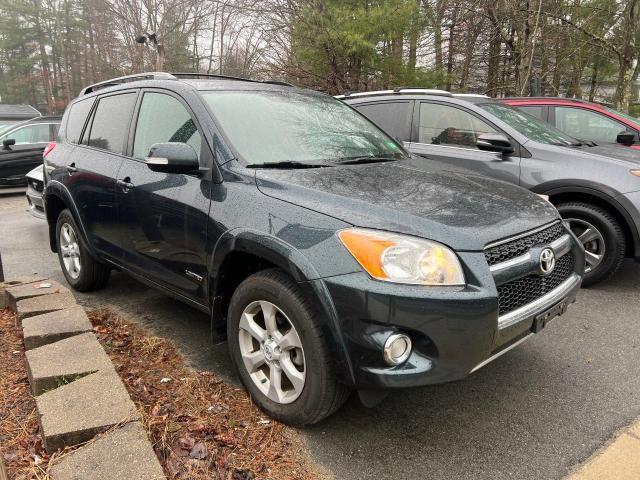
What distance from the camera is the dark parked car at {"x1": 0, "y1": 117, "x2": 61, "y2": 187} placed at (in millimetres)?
11070

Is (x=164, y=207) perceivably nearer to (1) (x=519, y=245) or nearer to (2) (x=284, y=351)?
(2) (x=284, y=351)

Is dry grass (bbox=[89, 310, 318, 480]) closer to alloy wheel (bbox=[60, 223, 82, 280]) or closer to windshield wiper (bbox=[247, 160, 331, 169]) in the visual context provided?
windshield wiper (bbox=[247, 160, 331, 169])

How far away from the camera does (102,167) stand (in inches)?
153

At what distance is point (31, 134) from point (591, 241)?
1144 centimetres

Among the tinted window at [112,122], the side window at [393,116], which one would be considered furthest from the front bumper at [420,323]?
the side window at [393,116]

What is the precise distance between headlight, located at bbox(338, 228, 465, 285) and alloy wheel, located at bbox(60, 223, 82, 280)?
128 inches

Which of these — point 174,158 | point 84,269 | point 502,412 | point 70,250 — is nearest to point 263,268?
point 174,158

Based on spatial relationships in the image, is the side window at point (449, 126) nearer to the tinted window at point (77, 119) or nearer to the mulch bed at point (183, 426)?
the tinted window at point (77, 119)

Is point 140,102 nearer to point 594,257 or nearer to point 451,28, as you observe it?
point 594,257

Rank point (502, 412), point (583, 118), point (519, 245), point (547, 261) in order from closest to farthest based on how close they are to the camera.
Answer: point (519, 245) → point (547, 261) → point (502, 412) → point (583, 118)

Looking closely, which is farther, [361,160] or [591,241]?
[591,241]

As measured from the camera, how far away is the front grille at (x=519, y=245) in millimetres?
2314

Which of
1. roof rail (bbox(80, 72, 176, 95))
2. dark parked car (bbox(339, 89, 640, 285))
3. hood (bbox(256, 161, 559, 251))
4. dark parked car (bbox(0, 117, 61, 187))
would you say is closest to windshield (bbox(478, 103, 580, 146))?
dark parked car (bbox(339, 89, 640, 285))

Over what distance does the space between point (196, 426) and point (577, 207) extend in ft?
12.3
